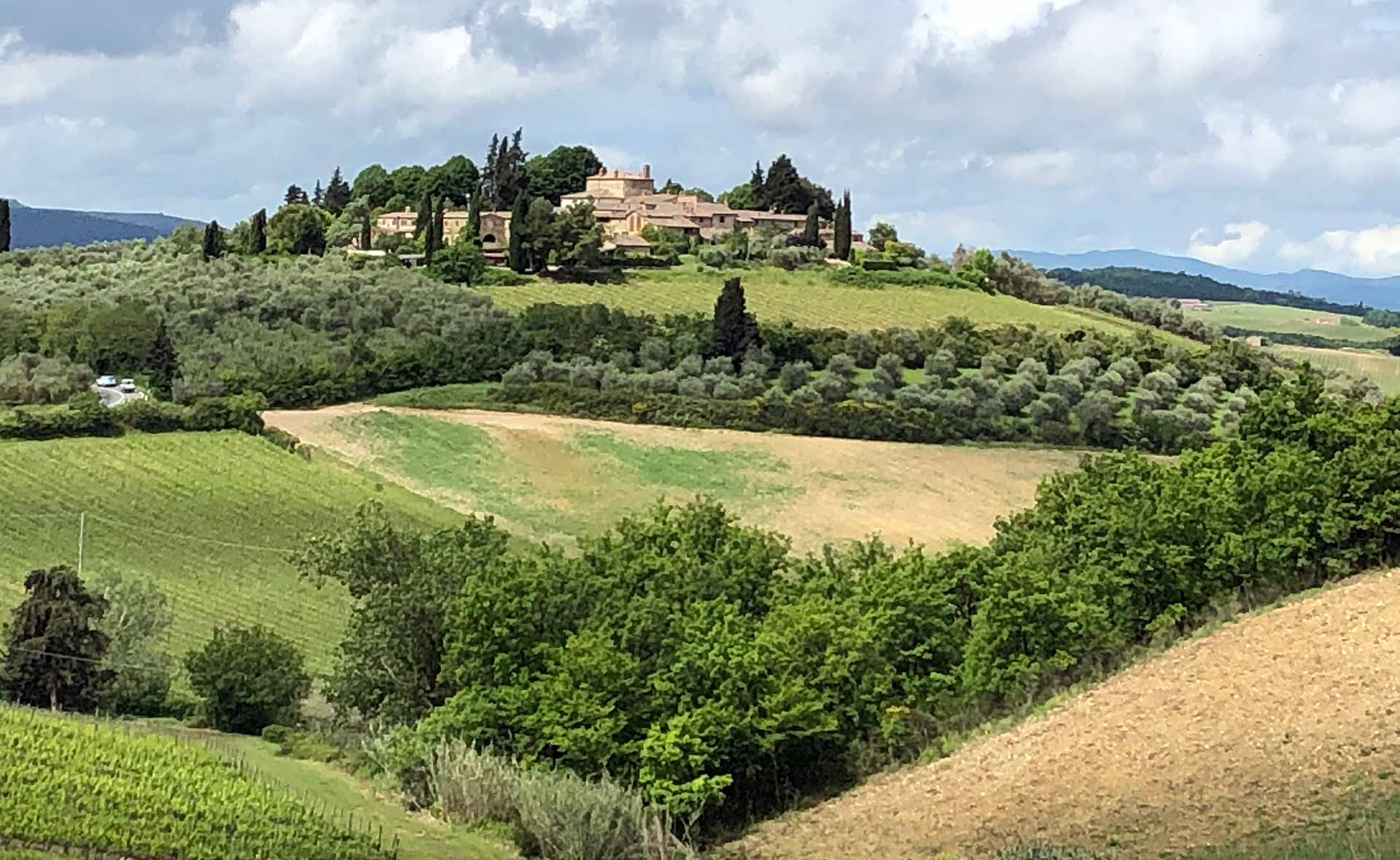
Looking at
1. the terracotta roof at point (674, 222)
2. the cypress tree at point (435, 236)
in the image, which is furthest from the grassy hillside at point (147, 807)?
the terracotta roof at point (674, 222)

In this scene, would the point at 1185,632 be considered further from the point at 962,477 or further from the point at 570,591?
the point at 962,477

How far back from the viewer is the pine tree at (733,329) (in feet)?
253

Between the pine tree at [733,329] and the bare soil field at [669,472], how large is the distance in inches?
359

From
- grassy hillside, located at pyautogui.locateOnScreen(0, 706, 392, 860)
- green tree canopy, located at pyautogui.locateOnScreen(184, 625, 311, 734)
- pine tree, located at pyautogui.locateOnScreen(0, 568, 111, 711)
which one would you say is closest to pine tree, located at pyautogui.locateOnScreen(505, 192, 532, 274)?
pine tree, located at pyautogui.locateOnScreen(0, 568, 111, 711)

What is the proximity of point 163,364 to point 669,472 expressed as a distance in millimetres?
23516

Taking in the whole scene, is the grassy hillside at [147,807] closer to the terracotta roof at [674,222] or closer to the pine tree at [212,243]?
the pine tree at [212,243]

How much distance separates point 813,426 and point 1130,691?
42746 mm

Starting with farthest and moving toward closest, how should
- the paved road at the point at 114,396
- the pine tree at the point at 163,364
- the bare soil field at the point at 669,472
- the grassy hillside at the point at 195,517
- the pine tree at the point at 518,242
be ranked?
the pine tree at the point at 518,242
the pine tree at the point at 163,364
the paved road at the point at 114,396
the bare soil field at the point at 669,472
the grassy hillside at the point at 195,517

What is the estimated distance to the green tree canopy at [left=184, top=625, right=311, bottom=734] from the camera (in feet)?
116

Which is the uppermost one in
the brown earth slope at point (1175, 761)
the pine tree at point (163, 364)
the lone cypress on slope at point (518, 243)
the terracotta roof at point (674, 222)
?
the terracotta roof at point (674, 222)

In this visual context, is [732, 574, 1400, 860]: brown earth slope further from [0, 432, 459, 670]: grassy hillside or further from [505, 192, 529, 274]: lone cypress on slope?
[505, 192, 529, 274]: lone cypress on slope

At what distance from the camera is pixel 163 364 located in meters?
70.8

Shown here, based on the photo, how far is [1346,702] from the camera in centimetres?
2420

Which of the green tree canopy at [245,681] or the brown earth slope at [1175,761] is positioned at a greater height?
the brown earth slope at [1175,761]
